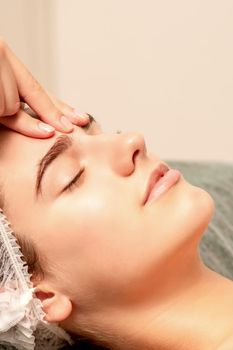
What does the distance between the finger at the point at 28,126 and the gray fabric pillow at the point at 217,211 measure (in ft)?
2.11

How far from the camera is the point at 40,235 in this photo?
1.16 meters

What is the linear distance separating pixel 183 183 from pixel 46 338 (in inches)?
18.3

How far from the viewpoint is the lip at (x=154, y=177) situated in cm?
116

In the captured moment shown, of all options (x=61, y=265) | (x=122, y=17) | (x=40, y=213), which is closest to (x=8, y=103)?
(x=40, y=213)

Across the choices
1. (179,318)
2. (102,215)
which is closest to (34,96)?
(102,215)

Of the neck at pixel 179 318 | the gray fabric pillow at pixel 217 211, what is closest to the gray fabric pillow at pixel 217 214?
the gray fabric pillow at pixel 217 211

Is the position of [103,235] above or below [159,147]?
above

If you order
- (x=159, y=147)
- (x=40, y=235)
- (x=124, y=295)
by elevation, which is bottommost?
(x=159, y=147)

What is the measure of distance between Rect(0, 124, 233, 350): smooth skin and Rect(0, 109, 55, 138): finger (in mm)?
14

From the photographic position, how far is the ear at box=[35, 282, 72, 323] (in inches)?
46.9

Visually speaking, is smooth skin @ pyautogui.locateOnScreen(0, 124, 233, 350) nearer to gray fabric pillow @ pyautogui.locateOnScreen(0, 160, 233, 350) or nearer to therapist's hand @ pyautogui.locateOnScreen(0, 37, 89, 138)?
therapist's hand @ pyautogui.locateOnScreen(0, 37, 89, 138)

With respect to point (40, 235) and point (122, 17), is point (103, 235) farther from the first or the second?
point (122, 17)

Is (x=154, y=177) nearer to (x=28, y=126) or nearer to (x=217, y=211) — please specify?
(x=28, y=126)

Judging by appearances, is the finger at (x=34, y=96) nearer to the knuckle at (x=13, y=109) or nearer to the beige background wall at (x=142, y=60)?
the knuckle at (x=13, y=109)
